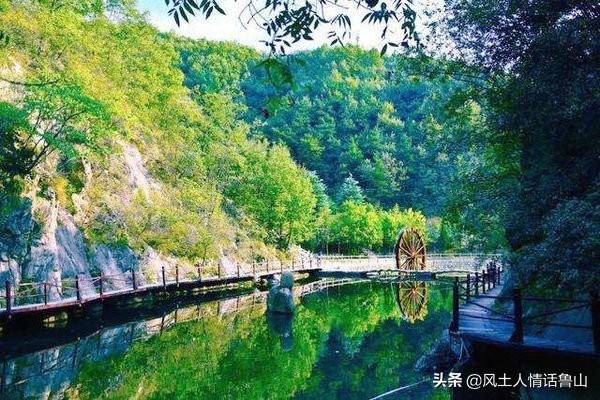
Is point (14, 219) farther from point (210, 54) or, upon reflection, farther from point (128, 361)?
point (210, 54)

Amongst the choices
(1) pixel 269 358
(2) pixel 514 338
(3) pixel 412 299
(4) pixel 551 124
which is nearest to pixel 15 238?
(1) pixel 269 358

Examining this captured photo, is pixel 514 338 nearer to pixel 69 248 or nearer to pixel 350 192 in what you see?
pixel 69 248

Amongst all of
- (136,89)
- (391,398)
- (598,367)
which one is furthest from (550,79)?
(136,89)

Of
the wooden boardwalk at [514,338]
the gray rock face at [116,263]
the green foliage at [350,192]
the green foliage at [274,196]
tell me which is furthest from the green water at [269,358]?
the green foliage at [350,192]

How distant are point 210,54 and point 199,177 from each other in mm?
34535

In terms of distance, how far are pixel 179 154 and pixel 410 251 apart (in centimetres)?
1728

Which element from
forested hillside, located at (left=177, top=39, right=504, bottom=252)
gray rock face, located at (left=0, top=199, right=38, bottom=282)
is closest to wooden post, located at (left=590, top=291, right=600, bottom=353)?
gray rock face, located at (left=0, top=199, right=38, bottom=282)

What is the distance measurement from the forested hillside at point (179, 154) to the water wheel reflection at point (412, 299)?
3.40 m

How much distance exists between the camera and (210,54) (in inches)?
2456

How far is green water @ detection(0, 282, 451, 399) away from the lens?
10.1 m

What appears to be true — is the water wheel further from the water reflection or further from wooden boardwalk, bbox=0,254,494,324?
the water reflection

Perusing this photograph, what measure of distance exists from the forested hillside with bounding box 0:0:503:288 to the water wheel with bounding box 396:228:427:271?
6.03 m

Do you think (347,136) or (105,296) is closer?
(105,296)

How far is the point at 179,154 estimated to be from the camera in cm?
3153
